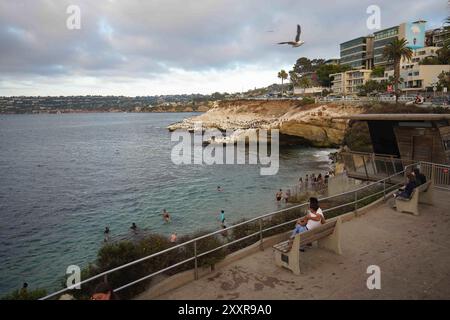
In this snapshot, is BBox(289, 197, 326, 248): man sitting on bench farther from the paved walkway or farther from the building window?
the building window

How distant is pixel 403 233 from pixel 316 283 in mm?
3956

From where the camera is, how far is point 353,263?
7.31m

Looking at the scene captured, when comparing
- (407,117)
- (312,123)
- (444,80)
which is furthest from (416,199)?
(444,80)

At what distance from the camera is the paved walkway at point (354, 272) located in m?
6.09

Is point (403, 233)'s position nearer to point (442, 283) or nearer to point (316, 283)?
point (442, 283)

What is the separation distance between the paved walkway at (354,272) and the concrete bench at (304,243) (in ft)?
0.50

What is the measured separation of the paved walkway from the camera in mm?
6086

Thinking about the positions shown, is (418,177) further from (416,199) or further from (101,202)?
(101,202)

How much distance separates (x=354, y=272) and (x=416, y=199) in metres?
4.99

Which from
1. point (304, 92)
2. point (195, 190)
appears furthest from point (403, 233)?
point (304, 92)

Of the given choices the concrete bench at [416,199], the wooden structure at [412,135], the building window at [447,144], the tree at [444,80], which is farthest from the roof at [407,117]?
the tree at [444,80]

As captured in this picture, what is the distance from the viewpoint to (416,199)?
10555mm

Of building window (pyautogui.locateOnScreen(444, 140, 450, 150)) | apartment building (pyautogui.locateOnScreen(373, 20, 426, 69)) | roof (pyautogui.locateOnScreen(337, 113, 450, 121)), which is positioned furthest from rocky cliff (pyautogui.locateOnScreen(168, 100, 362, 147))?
building window (pyautogui.locateOnScreen(444, 140, 450, 150))

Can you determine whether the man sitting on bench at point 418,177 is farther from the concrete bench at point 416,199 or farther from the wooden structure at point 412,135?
the wooden structure at point 412,135
